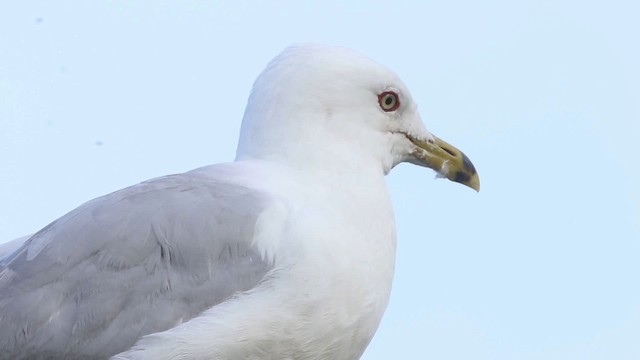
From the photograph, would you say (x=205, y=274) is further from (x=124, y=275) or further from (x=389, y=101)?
(x=389, y=101)

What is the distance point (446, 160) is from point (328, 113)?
0.69 m

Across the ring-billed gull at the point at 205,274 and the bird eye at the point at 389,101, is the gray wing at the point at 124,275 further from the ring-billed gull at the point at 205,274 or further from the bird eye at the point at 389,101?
the bird eye at the point at 389,101

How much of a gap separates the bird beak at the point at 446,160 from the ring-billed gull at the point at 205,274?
68 centimetres

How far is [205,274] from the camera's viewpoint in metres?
5.96

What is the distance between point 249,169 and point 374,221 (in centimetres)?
53

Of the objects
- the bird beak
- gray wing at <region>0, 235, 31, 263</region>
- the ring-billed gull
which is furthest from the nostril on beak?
gray wing at <region>0, 235, 31, 263</region>

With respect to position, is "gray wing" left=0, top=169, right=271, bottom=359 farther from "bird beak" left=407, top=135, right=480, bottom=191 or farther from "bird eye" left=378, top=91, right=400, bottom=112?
"bird beak" left=407, top=135, right=480, bottom=191

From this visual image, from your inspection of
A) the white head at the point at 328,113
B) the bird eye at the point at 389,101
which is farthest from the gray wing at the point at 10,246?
the bird eye at the point at 389,101

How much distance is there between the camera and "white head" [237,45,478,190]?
6.55 metres

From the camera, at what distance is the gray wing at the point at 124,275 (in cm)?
587

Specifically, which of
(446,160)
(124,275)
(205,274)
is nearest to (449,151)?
(446,160)

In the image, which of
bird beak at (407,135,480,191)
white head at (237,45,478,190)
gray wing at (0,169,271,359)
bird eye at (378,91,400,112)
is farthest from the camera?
bird beak at (407,135,480,191)

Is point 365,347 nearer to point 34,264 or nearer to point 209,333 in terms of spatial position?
point 209,333

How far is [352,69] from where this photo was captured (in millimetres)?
6695
